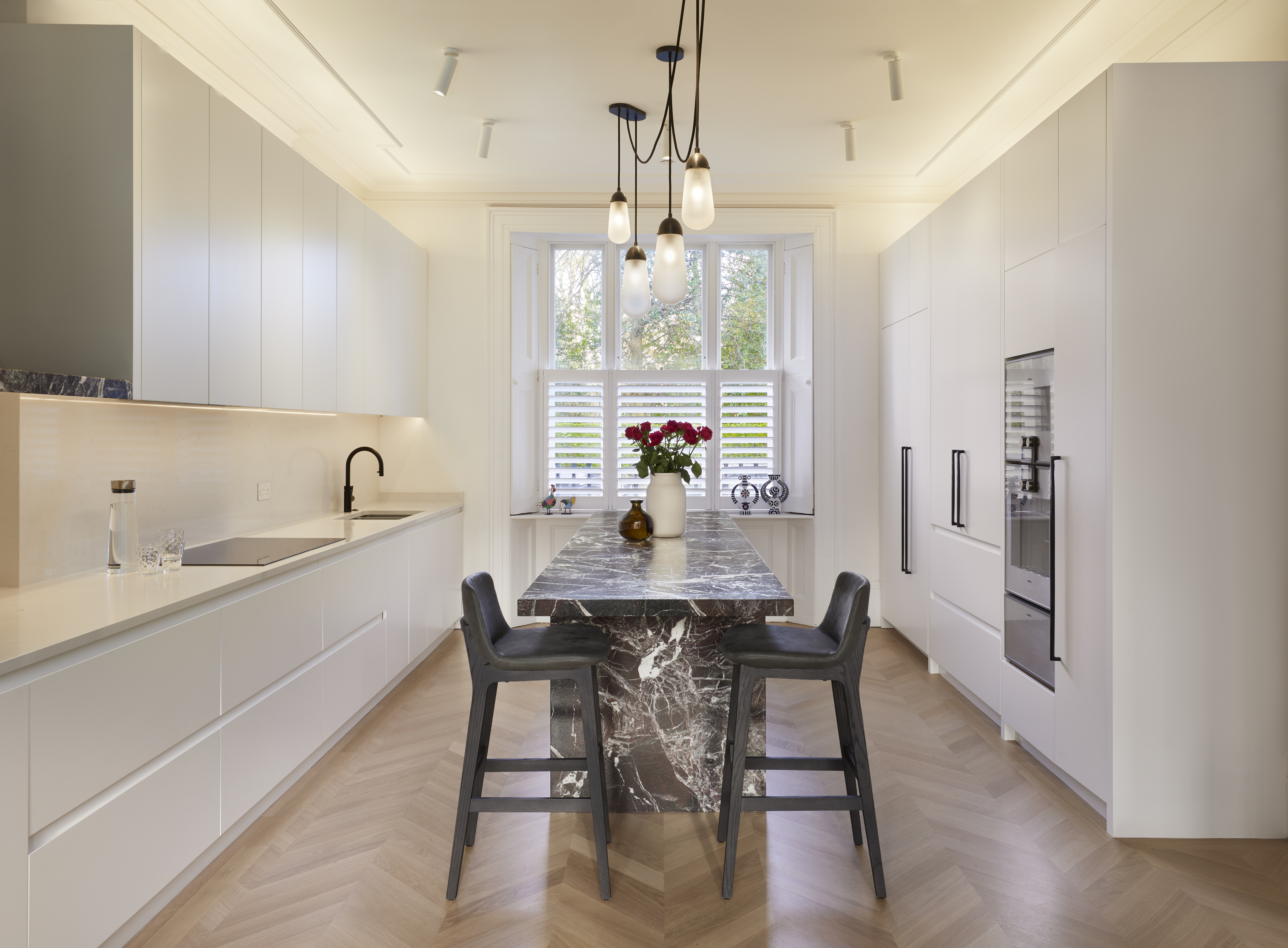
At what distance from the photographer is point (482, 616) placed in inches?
79.5

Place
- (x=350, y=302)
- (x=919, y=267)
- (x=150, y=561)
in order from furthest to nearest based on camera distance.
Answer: (x=919, y=267) < (x=350, y=302) < (x=150, y=561)

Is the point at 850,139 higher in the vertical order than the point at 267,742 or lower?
higher

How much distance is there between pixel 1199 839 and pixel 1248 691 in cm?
49

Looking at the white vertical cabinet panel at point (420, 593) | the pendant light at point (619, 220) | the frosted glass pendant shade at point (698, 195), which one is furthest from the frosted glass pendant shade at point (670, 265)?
the white vertical cabinet panel at point (420, 593)

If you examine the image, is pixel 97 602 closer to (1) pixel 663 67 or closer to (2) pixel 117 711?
(2) pixel 117 711

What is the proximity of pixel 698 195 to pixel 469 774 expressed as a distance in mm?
1782

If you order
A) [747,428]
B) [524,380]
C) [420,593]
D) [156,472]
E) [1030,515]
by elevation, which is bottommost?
[420,593]

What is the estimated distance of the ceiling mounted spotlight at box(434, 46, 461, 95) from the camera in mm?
3172

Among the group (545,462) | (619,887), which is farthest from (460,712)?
(545,462)

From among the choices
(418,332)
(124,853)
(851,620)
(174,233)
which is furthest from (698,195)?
(418,332)

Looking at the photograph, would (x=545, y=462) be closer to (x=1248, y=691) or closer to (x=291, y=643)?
(x=291, y=643)

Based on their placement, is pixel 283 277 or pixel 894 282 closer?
pixel 283 277

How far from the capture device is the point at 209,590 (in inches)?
82.6

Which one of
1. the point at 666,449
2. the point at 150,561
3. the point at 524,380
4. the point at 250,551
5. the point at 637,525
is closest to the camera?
the point at 150,561
